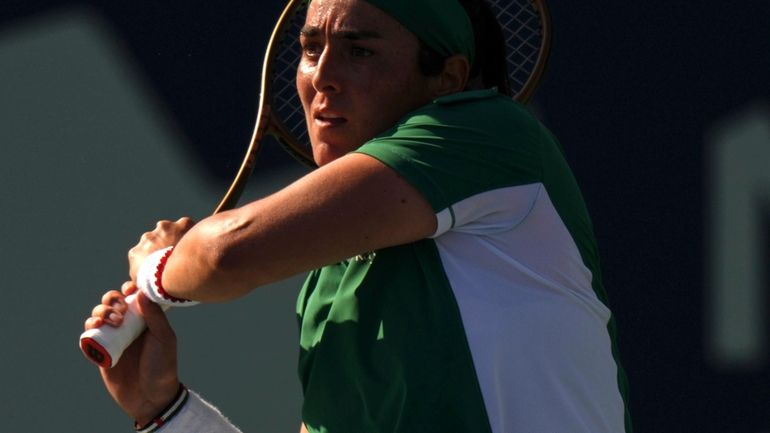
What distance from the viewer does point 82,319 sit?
3.94 metres

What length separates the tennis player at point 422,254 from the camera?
2.18 metres

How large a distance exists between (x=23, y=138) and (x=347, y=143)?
5.87 feet

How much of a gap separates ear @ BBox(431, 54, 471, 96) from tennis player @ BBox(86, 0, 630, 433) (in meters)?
0.01

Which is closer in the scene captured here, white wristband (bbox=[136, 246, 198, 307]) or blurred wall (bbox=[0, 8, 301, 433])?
white wristband (bbox=[136, 246, 198, 307])

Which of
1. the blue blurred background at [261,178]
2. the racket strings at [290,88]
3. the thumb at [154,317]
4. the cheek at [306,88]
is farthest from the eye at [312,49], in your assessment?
the blue blurred background at [261,178]

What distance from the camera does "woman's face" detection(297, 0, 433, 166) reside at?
2430 mm

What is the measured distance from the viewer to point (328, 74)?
8.00 ft

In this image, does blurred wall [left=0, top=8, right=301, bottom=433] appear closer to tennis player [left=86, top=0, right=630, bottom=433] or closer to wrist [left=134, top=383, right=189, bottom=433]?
wrist [left=134, top=383, right=189, bottom=433]

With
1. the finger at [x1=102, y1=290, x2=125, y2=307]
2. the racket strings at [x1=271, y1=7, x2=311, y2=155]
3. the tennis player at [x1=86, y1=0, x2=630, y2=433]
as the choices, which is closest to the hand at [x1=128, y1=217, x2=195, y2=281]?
the finger at [x1=102, y1=290, x2=125, y2=307]

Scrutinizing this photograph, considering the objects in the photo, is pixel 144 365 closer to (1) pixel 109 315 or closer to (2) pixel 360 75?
(1) pixel 109 315

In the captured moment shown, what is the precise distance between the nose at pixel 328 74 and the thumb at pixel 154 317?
0.50m

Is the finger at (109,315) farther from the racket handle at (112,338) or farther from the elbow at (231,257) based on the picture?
the elbow at (231,257)

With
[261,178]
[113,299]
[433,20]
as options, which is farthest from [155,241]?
[261,178]

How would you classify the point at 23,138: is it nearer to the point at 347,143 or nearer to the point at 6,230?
the point at 6,230
